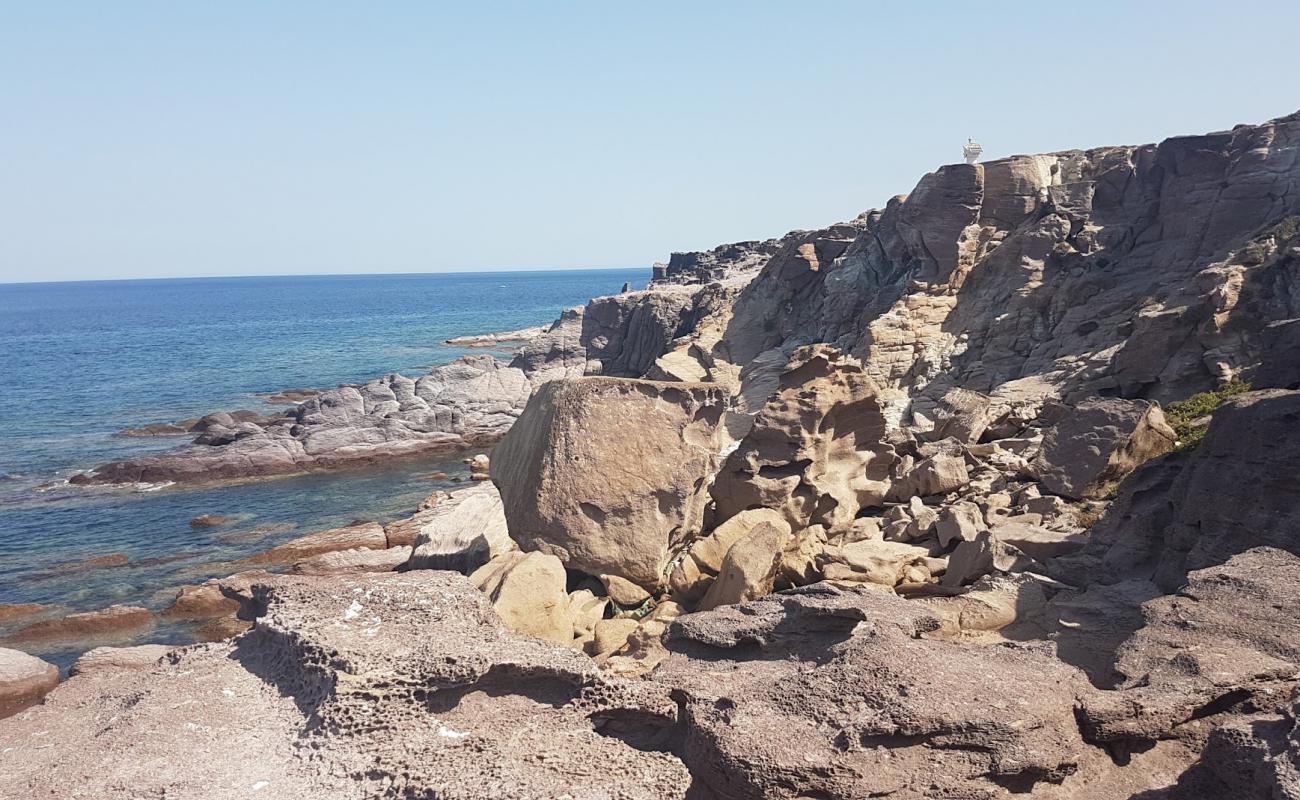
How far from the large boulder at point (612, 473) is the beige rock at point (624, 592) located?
0.12 m

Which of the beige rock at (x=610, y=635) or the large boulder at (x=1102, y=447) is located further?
the large boulder at (x=1102, y=447)

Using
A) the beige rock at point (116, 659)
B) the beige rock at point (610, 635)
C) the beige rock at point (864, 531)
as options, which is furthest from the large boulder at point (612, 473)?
the beige rock at point (116, 659)

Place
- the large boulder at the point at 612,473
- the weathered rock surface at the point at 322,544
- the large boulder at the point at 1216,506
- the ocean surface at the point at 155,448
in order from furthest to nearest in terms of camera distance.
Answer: the weathered rock surface at the point at 322,544 → the ocean surface at the point at 155,448 → the large boulder at the point at 612,473 → the large boulder at the point at 1216,506

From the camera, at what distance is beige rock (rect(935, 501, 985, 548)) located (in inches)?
500

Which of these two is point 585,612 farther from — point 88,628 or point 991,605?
point 88,628

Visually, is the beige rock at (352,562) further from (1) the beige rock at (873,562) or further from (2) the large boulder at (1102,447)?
(2) the large boulder at (1102,447)

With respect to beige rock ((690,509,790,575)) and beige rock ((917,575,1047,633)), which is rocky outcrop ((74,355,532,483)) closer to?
beige rock ((690,509,790,575))

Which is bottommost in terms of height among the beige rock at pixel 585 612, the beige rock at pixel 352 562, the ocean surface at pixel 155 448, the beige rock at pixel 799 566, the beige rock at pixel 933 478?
the ocean surface at pixel 155 448

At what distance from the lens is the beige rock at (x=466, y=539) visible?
15.1 meters

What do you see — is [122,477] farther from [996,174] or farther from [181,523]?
[996,174]

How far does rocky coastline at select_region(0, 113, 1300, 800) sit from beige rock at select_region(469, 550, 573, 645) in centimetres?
5

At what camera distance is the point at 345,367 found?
245 ft

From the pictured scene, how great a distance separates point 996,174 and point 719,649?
30291mm

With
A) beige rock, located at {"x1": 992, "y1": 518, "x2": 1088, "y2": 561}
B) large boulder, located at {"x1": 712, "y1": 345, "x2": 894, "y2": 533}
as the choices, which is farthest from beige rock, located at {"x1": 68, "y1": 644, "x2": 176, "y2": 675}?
beige rock, located at {"x1": 992, "y1": 518, "x2": 1088, "y2": 561}
